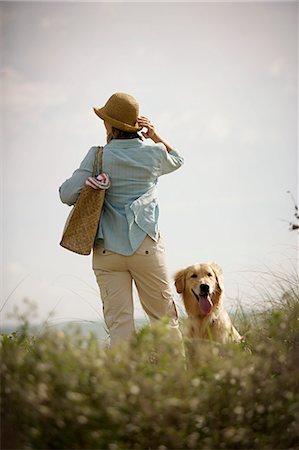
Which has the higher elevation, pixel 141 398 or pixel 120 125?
pixel 120 125

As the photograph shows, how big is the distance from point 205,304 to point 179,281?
297 millimetres

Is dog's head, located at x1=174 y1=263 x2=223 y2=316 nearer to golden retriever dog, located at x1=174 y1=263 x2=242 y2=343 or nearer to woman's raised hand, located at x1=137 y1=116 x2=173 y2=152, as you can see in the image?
golden retriever dog, located at x1=174 y1=263 x2=242 y2=343

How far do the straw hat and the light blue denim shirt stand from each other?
102 millimetres

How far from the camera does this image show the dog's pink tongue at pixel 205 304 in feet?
17.6

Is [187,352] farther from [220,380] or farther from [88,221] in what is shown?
[88,221]

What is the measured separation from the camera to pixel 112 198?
15.7ft

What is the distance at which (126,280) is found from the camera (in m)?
4.75

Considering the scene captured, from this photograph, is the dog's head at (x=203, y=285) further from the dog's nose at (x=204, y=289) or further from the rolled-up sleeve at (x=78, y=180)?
the rolled-up sleeve at (x=78, y=180)

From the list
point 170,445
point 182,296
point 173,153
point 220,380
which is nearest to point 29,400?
point 170,445

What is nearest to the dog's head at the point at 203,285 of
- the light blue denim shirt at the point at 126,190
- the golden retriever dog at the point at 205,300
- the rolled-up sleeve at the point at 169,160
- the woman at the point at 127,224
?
the golden retriever dog at the point at 205,300

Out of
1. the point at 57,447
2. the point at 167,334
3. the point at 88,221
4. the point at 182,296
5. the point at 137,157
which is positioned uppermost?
the point at 137,157

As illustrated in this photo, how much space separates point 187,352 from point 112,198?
128cm

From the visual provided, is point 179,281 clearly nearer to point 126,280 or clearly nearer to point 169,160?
point 126,280

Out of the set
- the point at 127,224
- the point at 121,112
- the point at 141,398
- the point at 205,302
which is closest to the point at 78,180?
the point at 127,224
